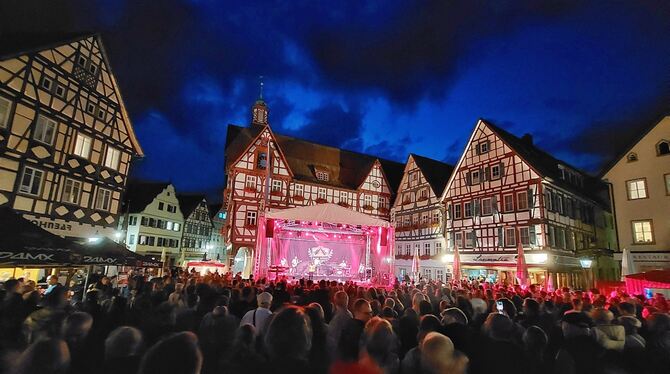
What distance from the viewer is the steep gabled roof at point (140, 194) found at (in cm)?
4546

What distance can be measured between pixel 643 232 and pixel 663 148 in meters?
5.33

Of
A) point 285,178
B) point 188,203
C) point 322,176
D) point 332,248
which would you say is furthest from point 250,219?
point 188,203

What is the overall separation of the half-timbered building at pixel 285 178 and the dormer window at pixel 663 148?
2382 cm

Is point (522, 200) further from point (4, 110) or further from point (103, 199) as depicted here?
point (4, 110)

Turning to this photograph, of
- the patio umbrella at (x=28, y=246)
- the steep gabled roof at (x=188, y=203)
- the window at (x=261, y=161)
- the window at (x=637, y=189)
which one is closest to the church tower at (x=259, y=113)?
the window at (x=261, y=161)

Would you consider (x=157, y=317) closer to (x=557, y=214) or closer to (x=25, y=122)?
(x=25, y=122)

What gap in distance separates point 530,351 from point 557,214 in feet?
86.4

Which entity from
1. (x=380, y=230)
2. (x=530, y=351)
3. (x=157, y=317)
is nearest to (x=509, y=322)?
(x=530, y=351)

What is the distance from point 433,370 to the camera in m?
2.93

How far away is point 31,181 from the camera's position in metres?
16.0

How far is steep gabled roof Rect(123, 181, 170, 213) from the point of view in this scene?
45.5 m

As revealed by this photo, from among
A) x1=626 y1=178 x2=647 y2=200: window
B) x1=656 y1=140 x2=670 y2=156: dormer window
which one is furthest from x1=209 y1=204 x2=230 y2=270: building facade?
x1=656 y1=140 x2=670 y2=156: dormer window

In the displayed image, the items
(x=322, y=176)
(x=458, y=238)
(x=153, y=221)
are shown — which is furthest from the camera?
(x=153, y=221)

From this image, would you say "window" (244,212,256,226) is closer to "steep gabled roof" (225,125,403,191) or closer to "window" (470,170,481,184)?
"steep gabled roof" (225,125,403,191)
